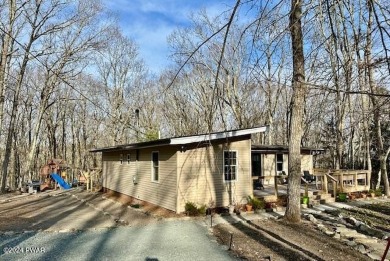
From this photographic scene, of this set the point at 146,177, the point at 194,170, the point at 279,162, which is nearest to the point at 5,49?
the point at 146,177

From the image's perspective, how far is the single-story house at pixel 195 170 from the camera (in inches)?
445

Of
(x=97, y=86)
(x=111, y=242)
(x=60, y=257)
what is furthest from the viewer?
(x=97, y=86)

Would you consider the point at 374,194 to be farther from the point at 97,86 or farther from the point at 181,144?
the point at 97,86

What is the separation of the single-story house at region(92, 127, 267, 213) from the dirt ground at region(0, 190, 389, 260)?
752mm

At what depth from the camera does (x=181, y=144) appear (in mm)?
11047

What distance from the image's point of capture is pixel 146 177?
13.4m

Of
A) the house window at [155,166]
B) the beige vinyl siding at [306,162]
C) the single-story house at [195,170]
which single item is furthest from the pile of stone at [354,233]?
the beige vinyl siding at [306,162]

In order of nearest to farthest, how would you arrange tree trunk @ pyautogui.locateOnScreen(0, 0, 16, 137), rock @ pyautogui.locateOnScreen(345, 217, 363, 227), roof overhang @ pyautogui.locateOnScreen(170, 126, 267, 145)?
rock @ pyautogui.locateOnScreen(345, 217, 363, 227) → roof overhang @ pyautogui.locateOnScreen(170, 126, 267, 145) → tree trunk @ pyautogui.locateOnScreen(0, 0, 16, 137)

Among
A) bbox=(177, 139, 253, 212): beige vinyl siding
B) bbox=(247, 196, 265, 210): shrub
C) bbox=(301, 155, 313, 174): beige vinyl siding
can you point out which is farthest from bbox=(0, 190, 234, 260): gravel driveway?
bbox=(301, 155, 313, 174): beige vinyl siding

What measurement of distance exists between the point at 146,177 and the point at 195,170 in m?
2.69

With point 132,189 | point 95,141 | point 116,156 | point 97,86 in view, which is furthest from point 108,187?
point 95,141

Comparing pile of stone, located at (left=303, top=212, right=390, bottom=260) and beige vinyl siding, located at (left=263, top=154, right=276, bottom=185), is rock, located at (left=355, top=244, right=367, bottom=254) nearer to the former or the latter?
pile of stone, located at (left=303, top=212, right=390, bottom=260)

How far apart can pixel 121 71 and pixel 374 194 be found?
25386 mm

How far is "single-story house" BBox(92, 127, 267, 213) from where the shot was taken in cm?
1130
